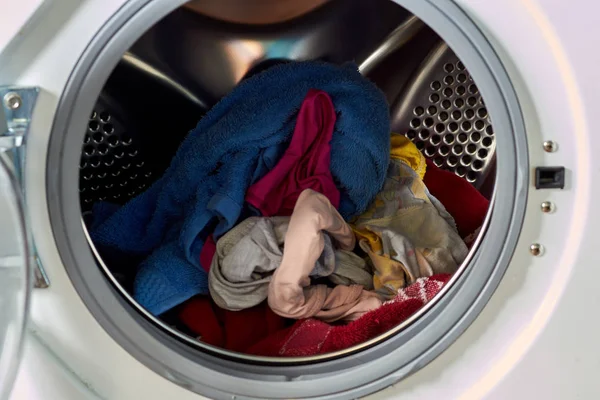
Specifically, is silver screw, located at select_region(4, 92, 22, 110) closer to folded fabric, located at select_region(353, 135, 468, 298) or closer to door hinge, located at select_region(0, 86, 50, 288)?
door hinge, located at select_region(0, 86, 50, 288)

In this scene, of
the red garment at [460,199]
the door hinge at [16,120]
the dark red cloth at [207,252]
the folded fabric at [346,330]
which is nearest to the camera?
the door hinge at [16,120]

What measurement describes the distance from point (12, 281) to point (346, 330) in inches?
16.5

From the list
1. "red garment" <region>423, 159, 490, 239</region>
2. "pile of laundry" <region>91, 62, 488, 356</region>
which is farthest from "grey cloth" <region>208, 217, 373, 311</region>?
"red garment" <region>423, 159, 490, 239</region>

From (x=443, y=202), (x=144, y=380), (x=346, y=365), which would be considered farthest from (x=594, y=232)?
(x=144, y=380)

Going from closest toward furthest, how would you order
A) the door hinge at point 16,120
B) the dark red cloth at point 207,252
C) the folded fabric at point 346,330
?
the door hinge at point 16,120 → the folded fabric at point 346,330 → the dark red cloth at point 207,252

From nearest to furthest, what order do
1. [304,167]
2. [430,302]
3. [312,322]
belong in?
1. [430,302]
2. [312,322]
3. [304,167]

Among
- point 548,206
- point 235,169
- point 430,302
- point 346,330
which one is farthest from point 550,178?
point 235,169

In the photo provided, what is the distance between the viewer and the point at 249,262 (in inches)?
36.5

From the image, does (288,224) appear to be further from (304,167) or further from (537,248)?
(537,248)

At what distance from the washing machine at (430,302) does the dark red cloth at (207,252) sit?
0.54ft

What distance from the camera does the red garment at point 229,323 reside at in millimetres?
947

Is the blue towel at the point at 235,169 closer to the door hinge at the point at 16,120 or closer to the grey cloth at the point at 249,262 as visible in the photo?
the grey cloth at the point at 249,262

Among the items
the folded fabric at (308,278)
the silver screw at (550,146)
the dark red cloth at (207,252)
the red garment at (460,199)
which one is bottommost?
the dark red cloth at (207,252)

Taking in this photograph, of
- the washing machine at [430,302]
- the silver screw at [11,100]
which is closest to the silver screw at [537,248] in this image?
the washing machine at [430,302]
